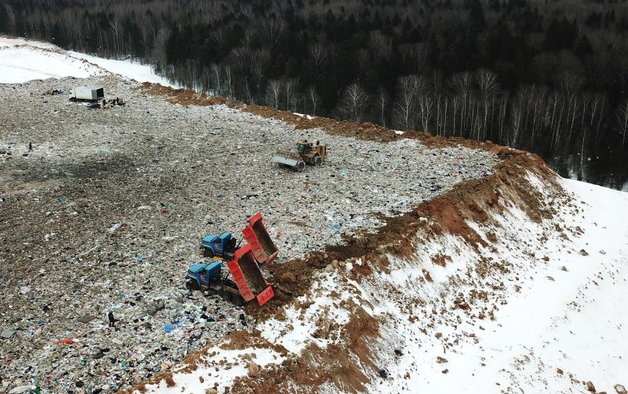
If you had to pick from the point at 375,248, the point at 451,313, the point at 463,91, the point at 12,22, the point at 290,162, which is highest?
the point at 12,22

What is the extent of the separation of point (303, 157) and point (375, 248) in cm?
561

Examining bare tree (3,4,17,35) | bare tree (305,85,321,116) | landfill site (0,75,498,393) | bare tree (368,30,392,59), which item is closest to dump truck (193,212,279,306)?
landfill site (0,75,498,393)

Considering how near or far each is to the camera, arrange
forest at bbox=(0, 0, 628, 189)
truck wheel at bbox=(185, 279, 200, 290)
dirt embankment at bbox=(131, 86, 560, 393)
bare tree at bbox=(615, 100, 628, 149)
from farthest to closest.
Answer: forest at bbox=(0, 0, 628, 189)
bare tree at bbox=(615, 100, 628, 149)
truck wheel at bbox=(185, 279, 200, 290)
dirt embankment at bbox=(131, 86, 560, 393)

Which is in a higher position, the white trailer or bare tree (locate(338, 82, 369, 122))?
the white trailer

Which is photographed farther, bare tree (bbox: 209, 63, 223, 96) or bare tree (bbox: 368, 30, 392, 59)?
bare tree (bbox: 209, 63, 223, 96)

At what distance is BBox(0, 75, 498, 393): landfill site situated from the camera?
7.12m

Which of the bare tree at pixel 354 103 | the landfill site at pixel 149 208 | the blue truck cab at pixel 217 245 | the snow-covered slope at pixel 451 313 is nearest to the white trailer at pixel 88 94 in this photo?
the landfill site at pixel 149 208

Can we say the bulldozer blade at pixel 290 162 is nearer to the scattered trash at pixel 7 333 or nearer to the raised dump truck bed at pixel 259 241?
the raised dump truck bed at pixel 259 241

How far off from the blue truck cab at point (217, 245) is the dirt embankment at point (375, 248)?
3.56ft

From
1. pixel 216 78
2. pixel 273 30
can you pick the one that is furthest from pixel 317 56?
pixel 273 30

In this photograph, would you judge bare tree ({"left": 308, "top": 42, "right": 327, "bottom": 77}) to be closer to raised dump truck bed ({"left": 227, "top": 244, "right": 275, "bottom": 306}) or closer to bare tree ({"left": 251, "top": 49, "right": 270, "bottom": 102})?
bare tree ({"left": 251, "top": 49, "right": 270, "bottom": 102})

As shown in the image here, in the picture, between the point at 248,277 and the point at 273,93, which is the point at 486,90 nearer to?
the point at 273,93

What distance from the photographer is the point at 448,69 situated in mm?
38281

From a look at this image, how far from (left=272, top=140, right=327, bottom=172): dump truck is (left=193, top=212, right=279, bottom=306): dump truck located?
525 centimetres
